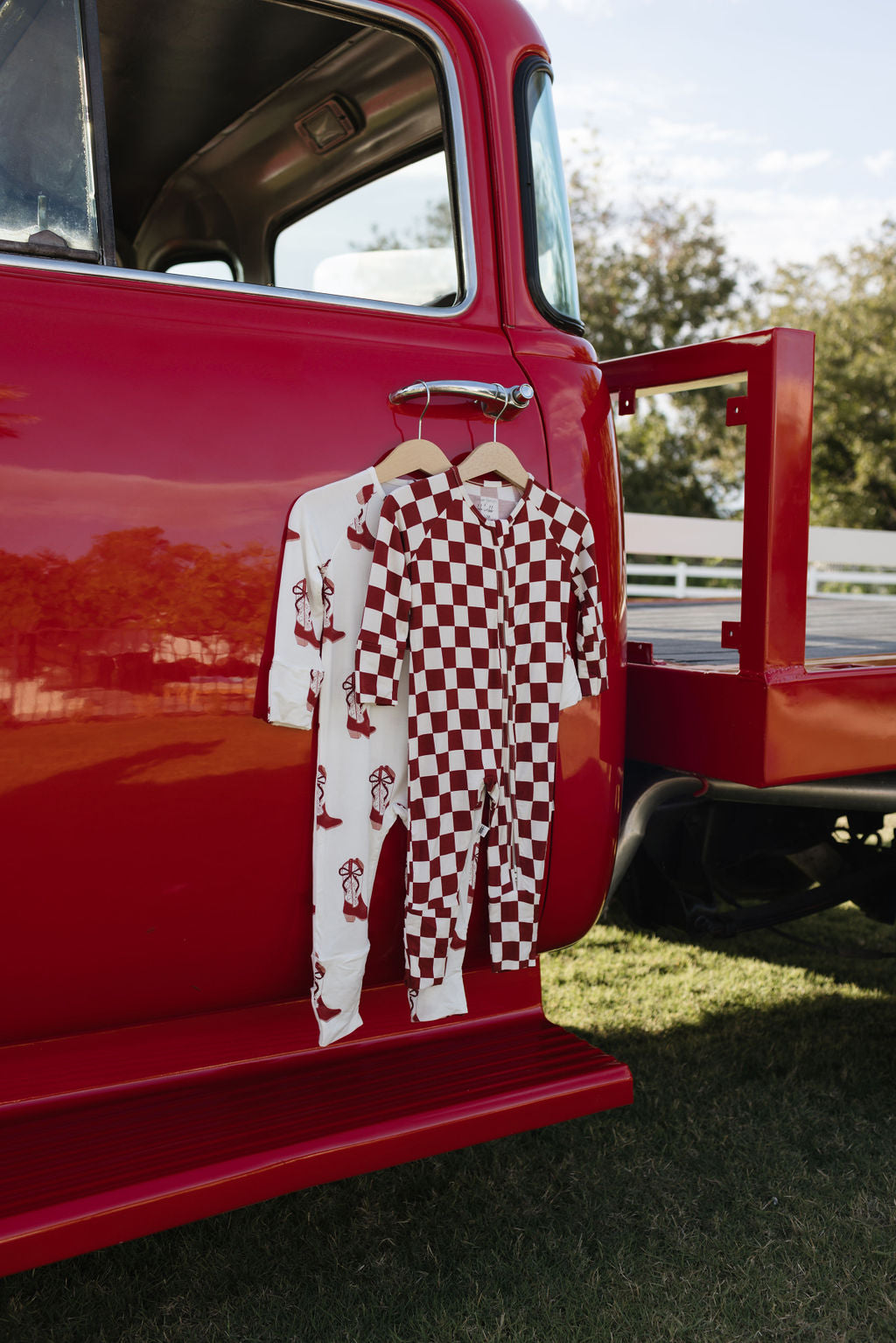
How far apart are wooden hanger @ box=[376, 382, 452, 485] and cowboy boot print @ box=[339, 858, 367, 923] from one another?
0.61 meters

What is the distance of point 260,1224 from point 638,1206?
756mm

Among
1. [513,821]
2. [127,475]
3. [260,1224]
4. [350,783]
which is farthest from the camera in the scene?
[260,1224]

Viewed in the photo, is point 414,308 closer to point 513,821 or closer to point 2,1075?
point 513,821

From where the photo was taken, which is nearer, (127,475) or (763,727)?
(127,475)

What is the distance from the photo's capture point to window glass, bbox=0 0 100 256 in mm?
1566

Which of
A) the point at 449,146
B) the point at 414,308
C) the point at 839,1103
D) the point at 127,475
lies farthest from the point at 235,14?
the point at 839,1103

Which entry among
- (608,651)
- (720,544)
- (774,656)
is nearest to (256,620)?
(608,651)

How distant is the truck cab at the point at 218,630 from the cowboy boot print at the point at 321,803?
2 centimetres

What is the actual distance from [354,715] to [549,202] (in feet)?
3.37

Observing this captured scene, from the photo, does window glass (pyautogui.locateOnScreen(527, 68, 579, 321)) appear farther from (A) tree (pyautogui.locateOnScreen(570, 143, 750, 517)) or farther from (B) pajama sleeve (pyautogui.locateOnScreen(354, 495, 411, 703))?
(A) tree (pyautogui.locateOnScreen(570, 143, 750, 517))

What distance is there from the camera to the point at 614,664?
6.58 feet

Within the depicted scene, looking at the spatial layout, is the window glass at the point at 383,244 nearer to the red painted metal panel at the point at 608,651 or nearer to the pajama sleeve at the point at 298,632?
the red painted metal panel at the point at 608,651

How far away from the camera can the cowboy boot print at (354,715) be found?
1.69 m

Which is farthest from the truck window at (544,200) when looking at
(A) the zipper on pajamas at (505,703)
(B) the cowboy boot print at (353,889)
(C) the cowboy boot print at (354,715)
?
(B) the cowboy boot print at (353,889)
